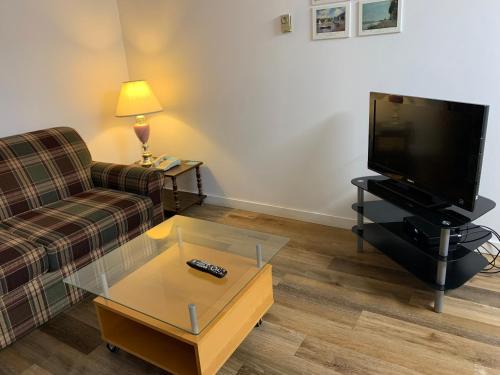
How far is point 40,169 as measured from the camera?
272 cm

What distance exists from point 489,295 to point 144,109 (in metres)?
2.74

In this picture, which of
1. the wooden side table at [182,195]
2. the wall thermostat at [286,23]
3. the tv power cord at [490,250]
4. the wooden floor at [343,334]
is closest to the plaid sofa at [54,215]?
the wooden floor at [343,334]

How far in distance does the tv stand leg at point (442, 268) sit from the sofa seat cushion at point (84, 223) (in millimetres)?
1831

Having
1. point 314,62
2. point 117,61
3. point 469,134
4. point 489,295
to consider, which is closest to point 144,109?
point 117,61

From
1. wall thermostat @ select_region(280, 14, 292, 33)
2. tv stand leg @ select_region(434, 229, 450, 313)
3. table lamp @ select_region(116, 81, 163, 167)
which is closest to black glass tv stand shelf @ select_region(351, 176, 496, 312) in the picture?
tv stand leg @ select_region(434, 229, 450, 313)

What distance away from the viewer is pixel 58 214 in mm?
2514

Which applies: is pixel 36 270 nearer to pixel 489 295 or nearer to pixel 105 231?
pixel 105 231

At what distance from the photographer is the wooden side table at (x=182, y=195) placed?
10.8ft

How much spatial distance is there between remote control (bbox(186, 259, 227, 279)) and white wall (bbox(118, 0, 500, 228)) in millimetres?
1359

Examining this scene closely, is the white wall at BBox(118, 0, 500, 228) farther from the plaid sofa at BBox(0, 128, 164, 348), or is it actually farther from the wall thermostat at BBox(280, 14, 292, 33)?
the plaid sofa at BBox(0, 128, 164, 348)

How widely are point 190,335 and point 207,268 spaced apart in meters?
0.39

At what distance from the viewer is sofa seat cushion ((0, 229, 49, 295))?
1.96m

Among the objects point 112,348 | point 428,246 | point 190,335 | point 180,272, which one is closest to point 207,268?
point 180,272

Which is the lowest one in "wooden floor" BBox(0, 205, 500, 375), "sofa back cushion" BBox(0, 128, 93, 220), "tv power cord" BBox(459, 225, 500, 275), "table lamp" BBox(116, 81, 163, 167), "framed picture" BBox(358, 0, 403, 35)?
"wooden floor" BBox(0, 205, 500, 375)
